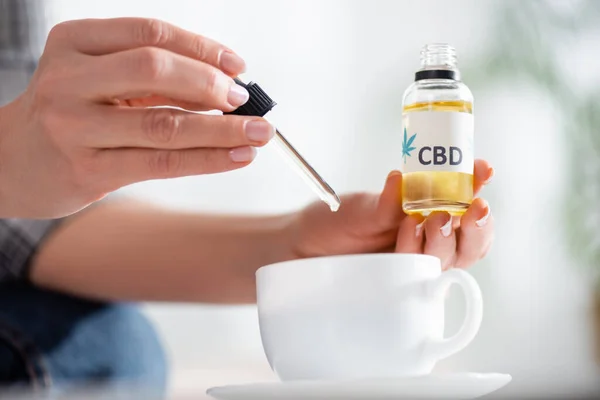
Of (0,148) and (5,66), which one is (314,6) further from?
(0,148)

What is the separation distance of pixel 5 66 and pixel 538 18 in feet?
5.07

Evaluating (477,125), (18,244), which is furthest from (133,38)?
(477,125)

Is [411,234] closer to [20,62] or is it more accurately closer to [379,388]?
[379,388]

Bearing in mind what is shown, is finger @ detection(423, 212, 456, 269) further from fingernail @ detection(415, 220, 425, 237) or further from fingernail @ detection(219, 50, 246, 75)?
fingernail @ detection(219, 50, 246, 75)

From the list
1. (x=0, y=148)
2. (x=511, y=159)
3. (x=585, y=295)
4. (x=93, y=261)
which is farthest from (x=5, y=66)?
(x=585, y=295)

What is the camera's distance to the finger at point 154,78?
0.52m

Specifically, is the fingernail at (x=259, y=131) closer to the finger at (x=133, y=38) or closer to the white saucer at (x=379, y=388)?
the finger at (x=133, y=38)

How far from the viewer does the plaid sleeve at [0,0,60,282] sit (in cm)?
94

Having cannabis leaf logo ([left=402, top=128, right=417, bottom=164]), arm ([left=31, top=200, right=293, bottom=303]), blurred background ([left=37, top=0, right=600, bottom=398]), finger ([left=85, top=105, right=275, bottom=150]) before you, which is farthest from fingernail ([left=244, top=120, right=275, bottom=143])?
blurred background ([left=37, top=0, right=600, bottom=398])

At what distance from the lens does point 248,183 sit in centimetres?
204

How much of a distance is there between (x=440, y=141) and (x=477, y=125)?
1.60 metres

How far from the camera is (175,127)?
549 millimetres

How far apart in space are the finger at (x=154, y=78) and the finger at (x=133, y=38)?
0.02 m

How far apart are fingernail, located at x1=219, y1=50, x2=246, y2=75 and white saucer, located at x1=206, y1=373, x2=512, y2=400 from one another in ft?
0.75
